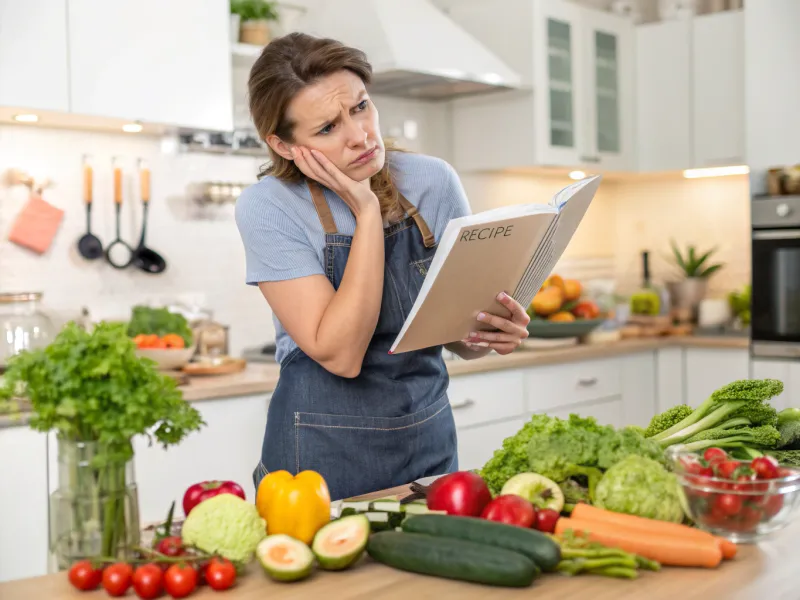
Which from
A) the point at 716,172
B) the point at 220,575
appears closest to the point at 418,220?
the point at 220,575

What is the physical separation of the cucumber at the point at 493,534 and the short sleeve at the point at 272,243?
0.59m

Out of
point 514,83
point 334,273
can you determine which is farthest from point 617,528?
point 514,83

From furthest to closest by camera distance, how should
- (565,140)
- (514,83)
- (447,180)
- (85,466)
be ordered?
(565,140) → (514,83) → (447,180) → (85,466)

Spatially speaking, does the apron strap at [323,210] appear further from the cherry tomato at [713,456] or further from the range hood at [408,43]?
the range hood at [408,43]

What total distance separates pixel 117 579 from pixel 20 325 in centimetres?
185

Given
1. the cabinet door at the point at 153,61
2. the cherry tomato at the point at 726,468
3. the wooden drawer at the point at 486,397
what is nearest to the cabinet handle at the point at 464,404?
the wooden drawer at the point at 486,397

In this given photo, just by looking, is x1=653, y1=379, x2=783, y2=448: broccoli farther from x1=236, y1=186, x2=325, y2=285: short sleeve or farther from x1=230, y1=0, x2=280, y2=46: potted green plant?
x1=230, y1=0, x2=280, y2=46: potted green plant

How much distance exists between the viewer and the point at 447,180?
2.03m

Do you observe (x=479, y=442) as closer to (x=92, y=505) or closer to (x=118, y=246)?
(x=118, y=246)

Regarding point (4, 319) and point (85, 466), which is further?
point (4, 319)

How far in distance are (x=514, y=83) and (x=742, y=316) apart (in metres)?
1.54

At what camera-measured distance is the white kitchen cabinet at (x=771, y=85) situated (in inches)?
165

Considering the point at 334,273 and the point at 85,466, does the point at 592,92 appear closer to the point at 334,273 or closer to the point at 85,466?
the point at 334,273

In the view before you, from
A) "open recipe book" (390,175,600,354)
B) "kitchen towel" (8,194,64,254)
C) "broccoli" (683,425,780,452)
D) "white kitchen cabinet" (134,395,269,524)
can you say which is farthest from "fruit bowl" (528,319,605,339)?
"broccoli" (683,425,780,452)
